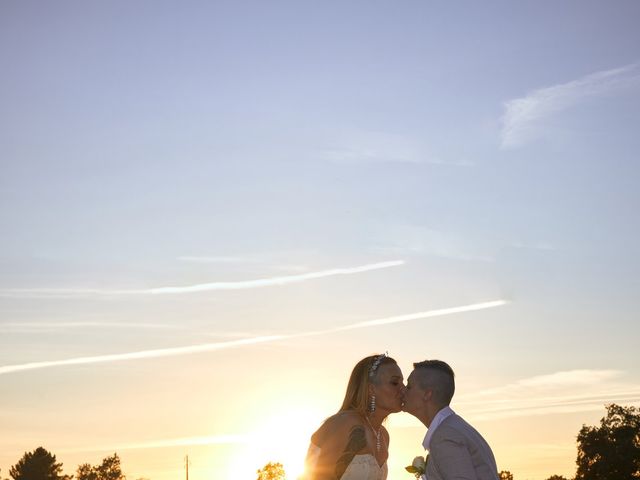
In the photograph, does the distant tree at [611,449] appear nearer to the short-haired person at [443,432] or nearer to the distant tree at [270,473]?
the distant tree at [270,473]

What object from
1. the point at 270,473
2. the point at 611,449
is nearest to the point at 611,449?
the point at 611,449

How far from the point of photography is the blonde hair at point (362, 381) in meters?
14.2

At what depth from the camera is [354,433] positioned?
1435cm

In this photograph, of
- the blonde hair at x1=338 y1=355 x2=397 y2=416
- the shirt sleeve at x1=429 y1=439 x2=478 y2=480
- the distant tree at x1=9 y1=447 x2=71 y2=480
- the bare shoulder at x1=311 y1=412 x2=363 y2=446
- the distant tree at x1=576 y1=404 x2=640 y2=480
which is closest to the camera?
the shirt sleeve at x1=429 y1=439 x2=478 y2=480

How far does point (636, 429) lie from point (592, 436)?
22.2 ft

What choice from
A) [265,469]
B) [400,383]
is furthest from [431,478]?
[265,469]

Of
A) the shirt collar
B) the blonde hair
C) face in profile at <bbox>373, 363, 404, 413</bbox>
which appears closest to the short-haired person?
the shirt collar

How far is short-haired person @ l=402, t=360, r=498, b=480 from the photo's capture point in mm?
11117

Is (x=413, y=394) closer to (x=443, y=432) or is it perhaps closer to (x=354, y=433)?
(x=443, y=432)

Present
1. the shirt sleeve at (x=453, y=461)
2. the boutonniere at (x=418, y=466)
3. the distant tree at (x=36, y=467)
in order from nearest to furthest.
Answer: the shirt sleeve at (x=453, y=461)
the boutonniere at (x=418, y=466)
the distant tree at (x=36, y=467)

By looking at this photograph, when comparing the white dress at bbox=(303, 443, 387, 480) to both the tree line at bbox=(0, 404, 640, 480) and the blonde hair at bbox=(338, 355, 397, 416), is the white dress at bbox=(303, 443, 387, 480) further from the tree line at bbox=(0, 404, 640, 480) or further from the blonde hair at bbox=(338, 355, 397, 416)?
the tree line at bbox=(0, 404, 640, 480)

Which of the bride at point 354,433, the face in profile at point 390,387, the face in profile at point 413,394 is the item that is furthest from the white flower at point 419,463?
the bride at point 354,433

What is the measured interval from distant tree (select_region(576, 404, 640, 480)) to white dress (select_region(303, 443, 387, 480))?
121m

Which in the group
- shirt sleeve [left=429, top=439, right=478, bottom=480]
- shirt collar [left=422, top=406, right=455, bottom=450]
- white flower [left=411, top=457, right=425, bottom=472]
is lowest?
shirt sleeve [left=429, top=439, right=478, bottom=480]
